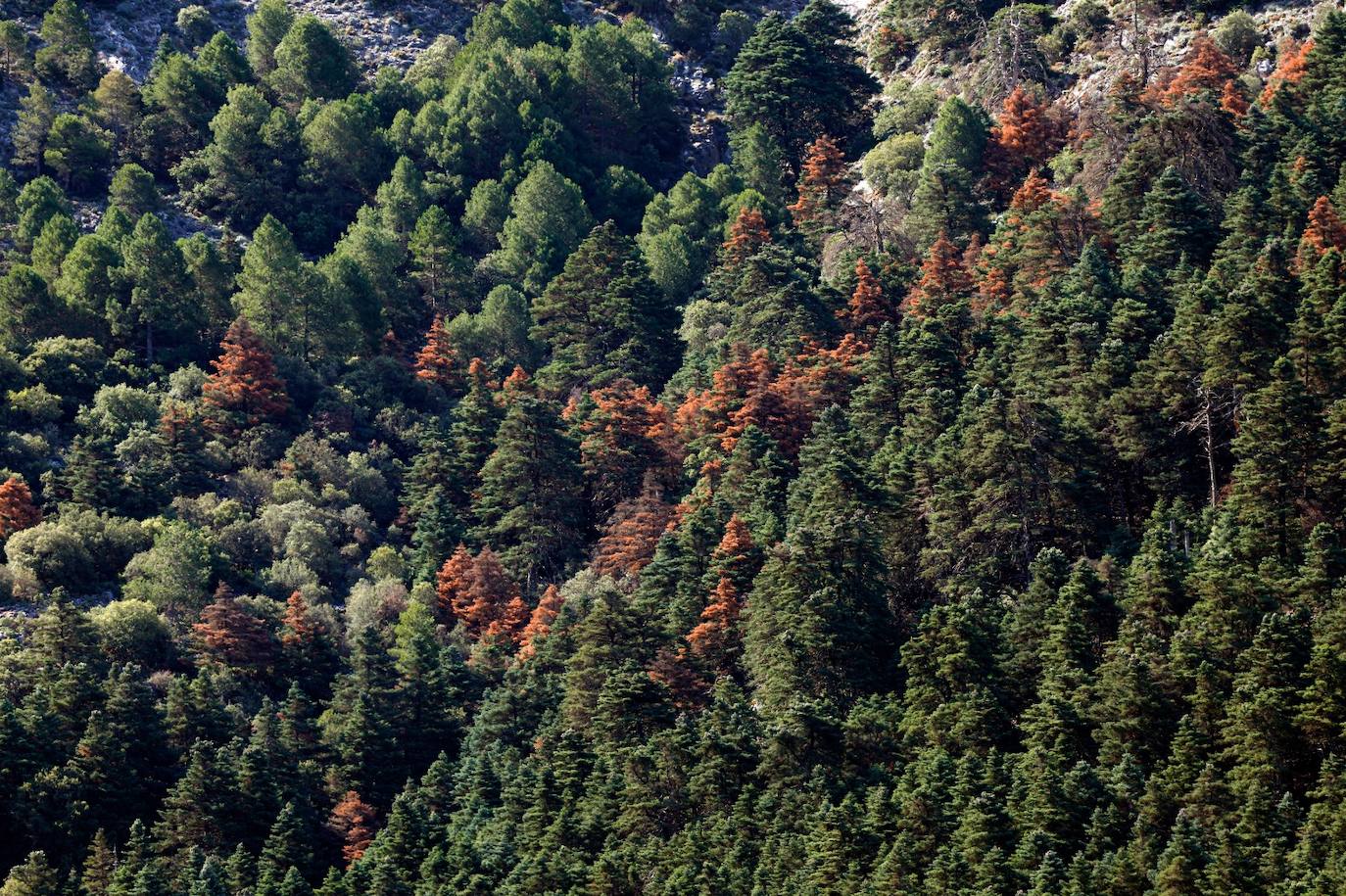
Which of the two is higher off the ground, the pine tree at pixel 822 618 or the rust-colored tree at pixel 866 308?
the rust-colored tree at pixel 866 308

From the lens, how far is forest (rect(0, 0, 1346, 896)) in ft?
282

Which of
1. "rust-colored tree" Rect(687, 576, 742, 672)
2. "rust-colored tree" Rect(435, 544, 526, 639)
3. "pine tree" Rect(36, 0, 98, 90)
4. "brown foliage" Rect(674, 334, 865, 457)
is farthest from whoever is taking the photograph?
"pine tree" Rect(36, 0, 98, 90)

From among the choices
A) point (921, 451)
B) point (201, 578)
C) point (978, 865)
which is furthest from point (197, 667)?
point (978, 865)

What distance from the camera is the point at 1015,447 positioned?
97.4m

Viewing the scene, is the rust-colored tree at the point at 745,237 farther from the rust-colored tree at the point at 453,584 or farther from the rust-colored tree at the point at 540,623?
the rust-colored tree at the point at 540,623

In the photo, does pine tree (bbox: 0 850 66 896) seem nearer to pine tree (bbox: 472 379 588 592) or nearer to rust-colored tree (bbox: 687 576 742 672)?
rust-colored tree (bbox: 687 576 742 672)

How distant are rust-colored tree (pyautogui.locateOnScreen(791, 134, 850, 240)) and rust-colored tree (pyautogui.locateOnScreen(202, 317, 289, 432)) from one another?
34.0 m

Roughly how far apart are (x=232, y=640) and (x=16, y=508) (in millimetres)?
17202

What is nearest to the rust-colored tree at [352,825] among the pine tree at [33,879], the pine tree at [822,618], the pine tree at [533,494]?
the pine tree at [33,879]

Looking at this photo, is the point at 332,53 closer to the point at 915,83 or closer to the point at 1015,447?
the point at 915,83

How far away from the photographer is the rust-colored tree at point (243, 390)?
Result: 13250 centimetres

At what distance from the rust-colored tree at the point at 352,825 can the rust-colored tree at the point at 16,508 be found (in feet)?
93.3

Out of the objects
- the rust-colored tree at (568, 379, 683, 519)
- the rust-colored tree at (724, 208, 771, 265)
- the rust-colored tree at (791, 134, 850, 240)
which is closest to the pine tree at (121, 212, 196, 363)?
the rust-colored tree at (568, 379, 683, 519)

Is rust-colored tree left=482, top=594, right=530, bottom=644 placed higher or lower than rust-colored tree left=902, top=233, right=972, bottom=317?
lower
